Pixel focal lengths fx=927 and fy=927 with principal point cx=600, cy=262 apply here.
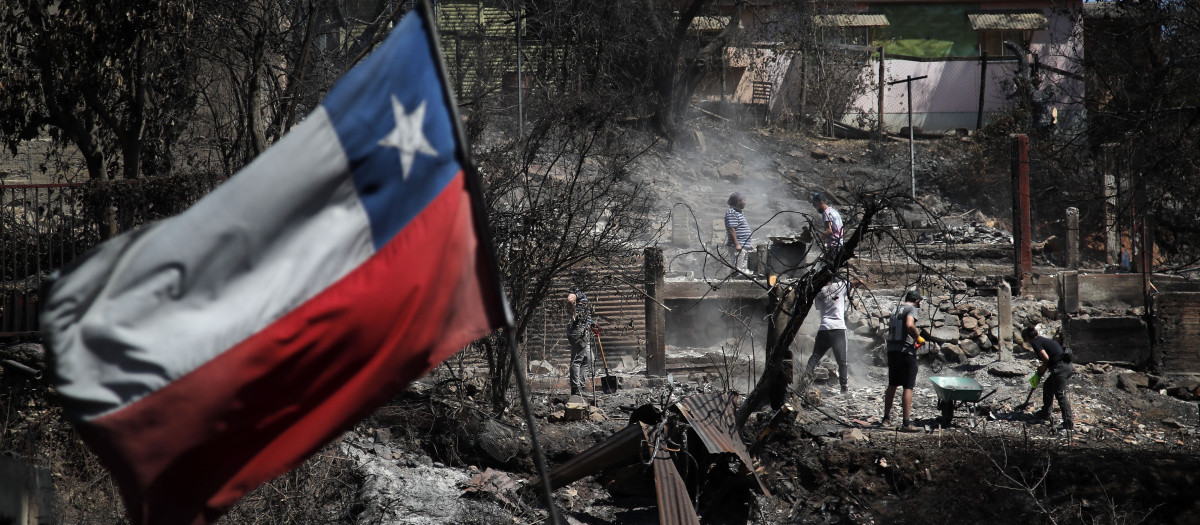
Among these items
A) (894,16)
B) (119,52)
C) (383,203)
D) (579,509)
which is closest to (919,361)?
(579,509)

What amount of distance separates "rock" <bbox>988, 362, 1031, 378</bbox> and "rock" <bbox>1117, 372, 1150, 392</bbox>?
3.87 ft

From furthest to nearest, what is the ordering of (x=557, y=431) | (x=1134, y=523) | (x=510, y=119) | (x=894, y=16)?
(x=894, y=16) < (x=510, y=119) < (x=557, y=431) < (x=1134, y=523)

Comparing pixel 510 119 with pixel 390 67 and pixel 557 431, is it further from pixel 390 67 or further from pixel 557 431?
pixel 390 67

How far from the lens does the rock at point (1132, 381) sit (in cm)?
1248

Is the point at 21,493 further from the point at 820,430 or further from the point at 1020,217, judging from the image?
the point at 1020,217

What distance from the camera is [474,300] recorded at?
316 cm

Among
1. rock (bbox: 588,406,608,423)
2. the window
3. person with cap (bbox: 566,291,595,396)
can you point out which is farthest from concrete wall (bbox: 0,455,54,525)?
the window

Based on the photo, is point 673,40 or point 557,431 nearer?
point 557,431

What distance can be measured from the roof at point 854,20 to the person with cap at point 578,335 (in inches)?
789

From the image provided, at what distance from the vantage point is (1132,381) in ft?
41.4

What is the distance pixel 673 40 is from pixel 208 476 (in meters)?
25.0

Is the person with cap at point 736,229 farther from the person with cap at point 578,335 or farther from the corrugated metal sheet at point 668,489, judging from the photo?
the corrugated metal sheet at point 668,489

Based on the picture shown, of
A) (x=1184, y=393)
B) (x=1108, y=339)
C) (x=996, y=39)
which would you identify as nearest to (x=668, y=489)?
(x=1184, y=393)

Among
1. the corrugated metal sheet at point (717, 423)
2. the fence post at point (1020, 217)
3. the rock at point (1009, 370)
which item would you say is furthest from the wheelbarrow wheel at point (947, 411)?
the fence post at point (1020, 217)
